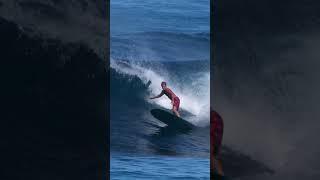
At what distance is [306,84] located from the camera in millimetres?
7648

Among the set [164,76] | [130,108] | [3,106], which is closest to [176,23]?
[164,76]

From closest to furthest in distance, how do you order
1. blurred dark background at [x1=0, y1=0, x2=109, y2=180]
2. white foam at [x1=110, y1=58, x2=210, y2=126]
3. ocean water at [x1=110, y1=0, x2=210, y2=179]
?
blurred dark background at [x1=0, y1=0, x2=109, y2=180], ocean water at [x1=110, y1=0, x2=210, y2=179], white foam at [x1=110, y1=58, x2=210, y2=126]

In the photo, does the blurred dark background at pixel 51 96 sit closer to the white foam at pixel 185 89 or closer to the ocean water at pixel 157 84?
the ocean water at pixel 157 84

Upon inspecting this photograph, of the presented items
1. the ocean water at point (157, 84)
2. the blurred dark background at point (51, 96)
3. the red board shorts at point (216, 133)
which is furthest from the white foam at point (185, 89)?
the blurred dark background at point (51, 96)

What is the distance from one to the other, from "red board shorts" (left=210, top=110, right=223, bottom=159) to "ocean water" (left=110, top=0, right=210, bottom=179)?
73 cm

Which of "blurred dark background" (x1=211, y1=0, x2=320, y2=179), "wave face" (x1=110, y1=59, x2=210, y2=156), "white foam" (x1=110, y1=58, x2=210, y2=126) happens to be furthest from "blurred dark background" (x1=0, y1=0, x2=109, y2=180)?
"blurred dark background" (x1=211, y1=0, x2=320, y2=179)

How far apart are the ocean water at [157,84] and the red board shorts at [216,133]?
0.73 metres

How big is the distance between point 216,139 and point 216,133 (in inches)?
3.0

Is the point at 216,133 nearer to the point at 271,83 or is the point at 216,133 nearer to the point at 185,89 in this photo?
the point at 271,83

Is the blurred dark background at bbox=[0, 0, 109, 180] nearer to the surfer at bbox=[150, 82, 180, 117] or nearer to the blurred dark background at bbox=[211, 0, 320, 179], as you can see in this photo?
the surfer at bbox=[150, 82, 180, 117]

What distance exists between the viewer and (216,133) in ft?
26.2

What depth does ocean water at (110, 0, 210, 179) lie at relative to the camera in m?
8.79

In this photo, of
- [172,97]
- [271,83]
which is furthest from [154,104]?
[271,83]

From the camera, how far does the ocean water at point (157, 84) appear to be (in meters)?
8.79
